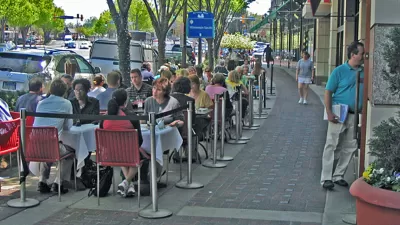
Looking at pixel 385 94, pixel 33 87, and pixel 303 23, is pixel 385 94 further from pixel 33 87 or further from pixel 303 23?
pixel 303 23

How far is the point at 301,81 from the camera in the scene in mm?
19594

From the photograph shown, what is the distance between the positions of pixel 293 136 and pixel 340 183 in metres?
5.00

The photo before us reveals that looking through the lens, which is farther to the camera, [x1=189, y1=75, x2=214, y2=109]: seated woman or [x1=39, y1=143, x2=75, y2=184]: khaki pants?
[x1=189, y1=75, x2=214, y2=109]: seated woman

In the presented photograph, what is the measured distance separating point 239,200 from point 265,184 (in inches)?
40.4

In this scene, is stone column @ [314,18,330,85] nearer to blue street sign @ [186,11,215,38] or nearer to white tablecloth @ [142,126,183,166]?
blue street sign @ [186,11,215,38]

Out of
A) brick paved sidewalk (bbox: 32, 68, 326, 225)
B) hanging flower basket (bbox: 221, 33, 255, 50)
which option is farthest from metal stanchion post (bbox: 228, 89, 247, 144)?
hanging flower basket (bbox: 221, 33, 255, 50)

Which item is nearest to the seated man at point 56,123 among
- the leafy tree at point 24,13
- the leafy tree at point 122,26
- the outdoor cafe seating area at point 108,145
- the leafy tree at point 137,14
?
the outdoor cafe seating area at point 108,145

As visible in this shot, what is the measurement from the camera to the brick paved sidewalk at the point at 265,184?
714 cm

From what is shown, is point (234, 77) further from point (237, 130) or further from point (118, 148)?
point (118, 148)

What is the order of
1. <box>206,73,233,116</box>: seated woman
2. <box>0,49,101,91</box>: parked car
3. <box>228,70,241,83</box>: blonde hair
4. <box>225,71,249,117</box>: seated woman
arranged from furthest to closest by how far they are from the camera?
1. <box>0,49,101,91</box>: parked car
2. <box>228,70,241,83</box>: blonde hair
3. <box>225,71,249,117</box>: seated woman
4. <box>206,73,233,116</box>: seated woman

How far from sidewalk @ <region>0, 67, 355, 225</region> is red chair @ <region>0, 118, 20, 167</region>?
1152mm

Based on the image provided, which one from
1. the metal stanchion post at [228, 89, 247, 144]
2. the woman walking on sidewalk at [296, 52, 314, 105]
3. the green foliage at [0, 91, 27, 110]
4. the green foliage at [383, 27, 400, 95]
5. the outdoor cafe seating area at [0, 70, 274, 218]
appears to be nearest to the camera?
the green foliage at [383, 27, 400, 95]

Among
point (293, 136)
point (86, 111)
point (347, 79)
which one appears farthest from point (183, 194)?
point (293, 136)

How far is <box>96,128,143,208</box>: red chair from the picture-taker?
299 inches
